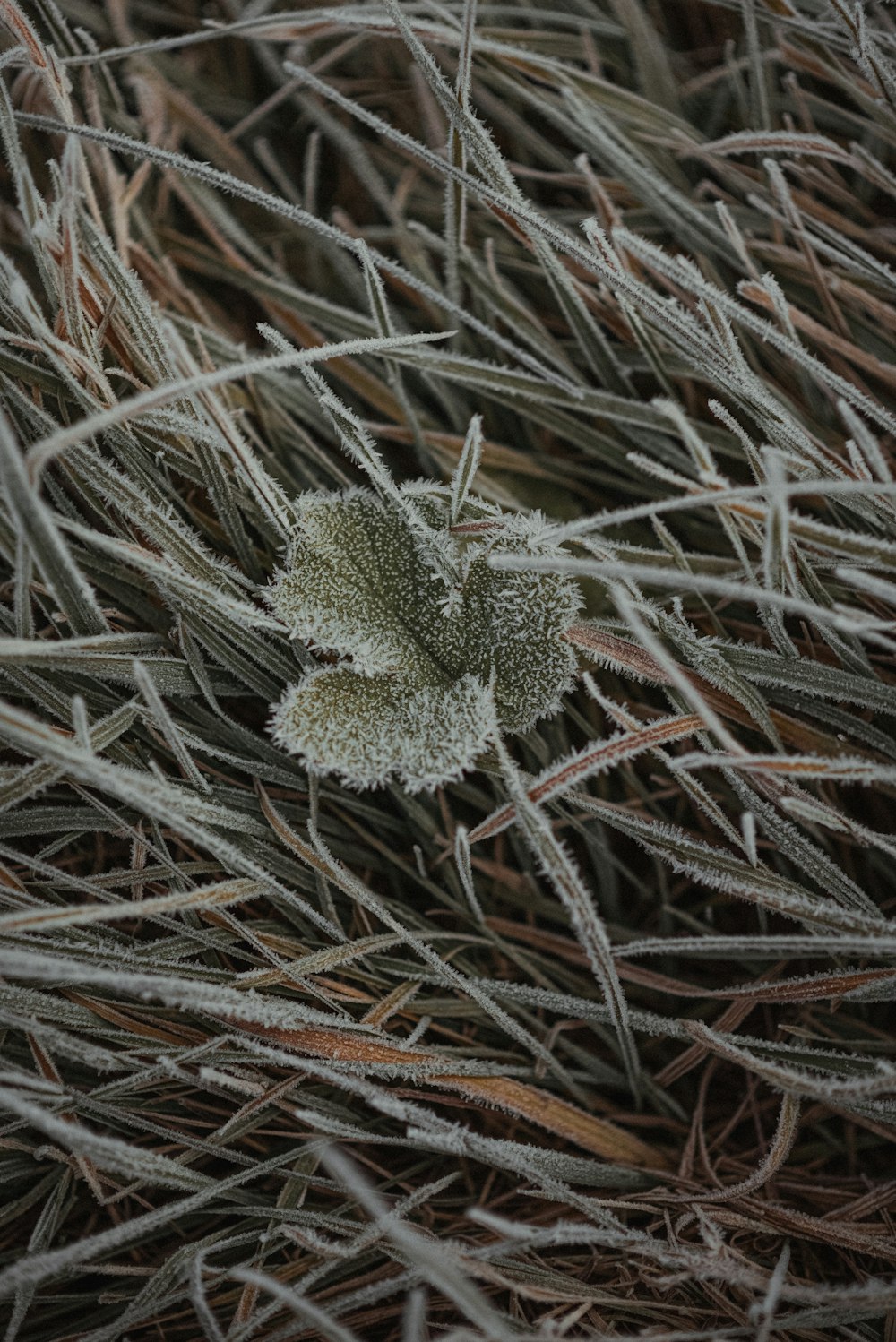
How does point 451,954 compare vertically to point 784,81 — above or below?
below

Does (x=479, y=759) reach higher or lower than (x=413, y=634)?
lower

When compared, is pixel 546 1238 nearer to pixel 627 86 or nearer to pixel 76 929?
pixel 76 929

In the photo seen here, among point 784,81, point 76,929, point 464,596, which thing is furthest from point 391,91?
point 76,929
